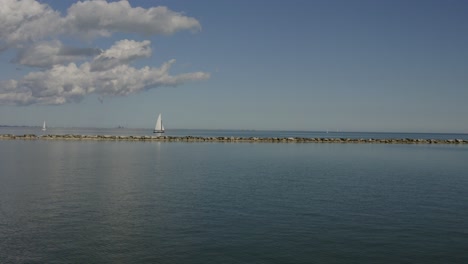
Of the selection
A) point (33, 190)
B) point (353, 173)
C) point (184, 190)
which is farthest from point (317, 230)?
point (353, 173)

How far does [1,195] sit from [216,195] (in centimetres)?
1920

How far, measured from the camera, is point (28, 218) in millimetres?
28484

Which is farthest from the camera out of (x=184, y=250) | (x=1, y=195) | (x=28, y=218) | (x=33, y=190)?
(x=33, y=190)

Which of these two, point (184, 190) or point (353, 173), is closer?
point (184, 190)

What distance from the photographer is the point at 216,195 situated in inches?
1492

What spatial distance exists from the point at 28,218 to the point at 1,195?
10865mm

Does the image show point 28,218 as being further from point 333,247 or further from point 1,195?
point 333,247

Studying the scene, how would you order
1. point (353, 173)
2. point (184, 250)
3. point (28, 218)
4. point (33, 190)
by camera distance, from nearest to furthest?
point (184, 250) → point (28, 218) → point (33, 190) → point (353, 173)

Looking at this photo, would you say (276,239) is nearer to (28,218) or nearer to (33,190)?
(28,218)

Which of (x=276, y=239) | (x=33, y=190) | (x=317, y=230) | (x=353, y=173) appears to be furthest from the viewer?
(x=353, y=173)

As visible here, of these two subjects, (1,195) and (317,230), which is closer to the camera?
(317,230)

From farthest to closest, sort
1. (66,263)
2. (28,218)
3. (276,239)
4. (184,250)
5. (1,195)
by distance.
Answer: (1,195) → (28,218) → (276,239) → (184,250) → (66,263)

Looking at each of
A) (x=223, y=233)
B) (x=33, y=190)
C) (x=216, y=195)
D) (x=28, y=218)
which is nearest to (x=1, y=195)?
(x=33, y=190)

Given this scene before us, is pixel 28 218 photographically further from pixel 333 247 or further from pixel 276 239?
pixel 333 247
